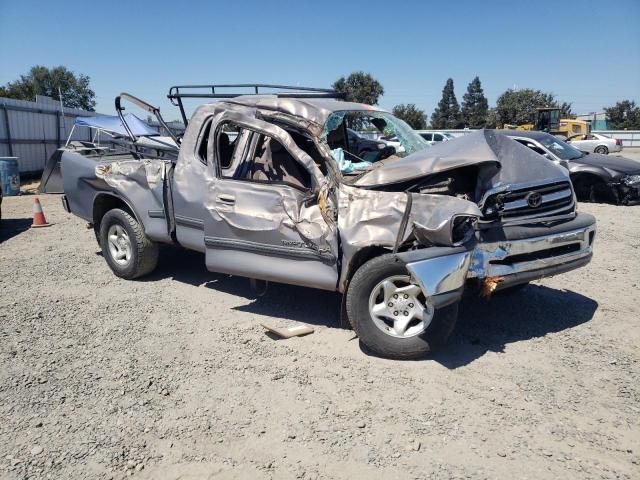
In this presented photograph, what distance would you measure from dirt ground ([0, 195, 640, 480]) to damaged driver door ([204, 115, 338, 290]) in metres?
0.61

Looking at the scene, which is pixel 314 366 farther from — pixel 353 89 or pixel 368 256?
pixel 353 89

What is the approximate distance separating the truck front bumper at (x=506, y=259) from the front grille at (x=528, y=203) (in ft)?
0.46

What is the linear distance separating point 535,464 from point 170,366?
8.55 feet

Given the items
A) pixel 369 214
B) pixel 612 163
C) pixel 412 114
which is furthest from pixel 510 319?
pixel 412 114

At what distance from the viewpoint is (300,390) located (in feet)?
11.7

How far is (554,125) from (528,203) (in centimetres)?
2968

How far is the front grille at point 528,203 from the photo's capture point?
4016mm

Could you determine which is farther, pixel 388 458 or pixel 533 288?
pixel 533 288

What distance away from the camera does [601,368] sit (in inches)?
149

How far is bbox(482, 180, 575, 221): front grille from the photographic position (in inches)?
158

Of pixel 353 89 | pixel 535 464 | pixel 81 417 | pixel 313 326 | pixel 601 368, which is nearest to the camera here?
pixel 535 464

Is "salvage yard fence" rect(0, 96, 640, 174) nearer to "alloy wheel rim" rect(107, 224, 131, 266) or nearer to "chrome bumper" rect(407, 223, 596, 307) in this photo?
"alloy wheel rim" rect(107, 224, 131, 266)

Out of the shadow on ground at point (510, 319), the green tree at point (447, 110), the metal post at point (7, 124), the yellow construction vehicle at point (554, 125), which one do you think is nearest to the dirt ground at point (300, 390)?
the shadow on ground at point (510, 319)

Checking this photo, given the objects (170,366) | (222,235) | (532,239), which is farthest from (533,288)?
(170,366)
